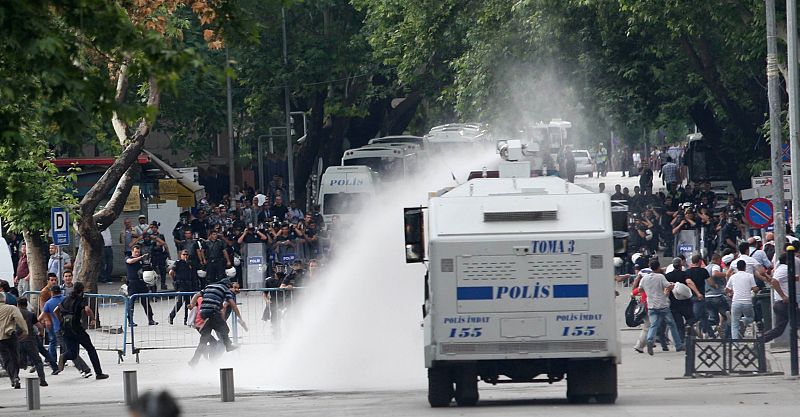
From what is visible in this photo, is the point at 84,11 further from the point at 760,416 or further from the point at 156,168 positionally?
the point at 156,168

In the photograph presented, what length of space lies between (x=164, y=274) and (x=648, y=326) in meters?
14.1

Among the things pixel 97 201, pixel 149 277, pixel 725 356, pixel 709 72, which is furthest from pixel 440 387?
pixel 709 72

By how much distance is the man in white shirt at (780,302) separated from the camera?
2161cm

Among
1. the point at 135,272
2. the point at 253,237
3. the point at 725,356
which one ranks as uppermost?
the point at 253,237

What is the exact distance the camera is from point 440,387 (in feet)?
52.9

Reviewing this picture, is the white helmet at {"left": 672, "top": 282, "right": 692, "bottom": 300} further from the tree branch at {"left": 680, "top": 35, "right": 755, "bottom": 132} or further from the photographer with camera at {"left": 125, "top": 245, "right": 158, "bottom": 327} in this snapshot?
the tree branch at {"left": 680, "top": 35, "right": 755, "bottom": 132}

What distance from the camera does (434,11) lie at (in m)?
38.2

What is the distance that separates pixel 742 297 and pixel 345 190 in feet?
69.7

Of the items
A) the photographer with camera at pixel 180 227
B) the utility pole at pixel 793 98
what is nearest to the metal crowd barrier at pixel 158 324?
the photographer with camera at pixel 180 227

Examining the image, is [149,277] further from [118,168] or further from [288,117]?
[288,117]

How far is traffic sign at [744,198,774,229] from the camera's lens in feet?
85.7

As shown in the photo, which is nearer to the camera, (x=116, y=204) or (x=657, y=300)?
(x=657, y=300)

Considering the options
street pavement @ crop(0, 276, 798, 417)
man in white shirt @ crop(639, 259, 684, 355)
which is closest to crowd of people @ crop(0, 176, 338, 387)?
street pavement @ crop(0, 276, 798, 417)

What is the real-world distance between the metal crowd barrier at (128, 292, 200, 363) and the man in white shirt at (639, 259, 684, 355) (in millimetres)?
7428
